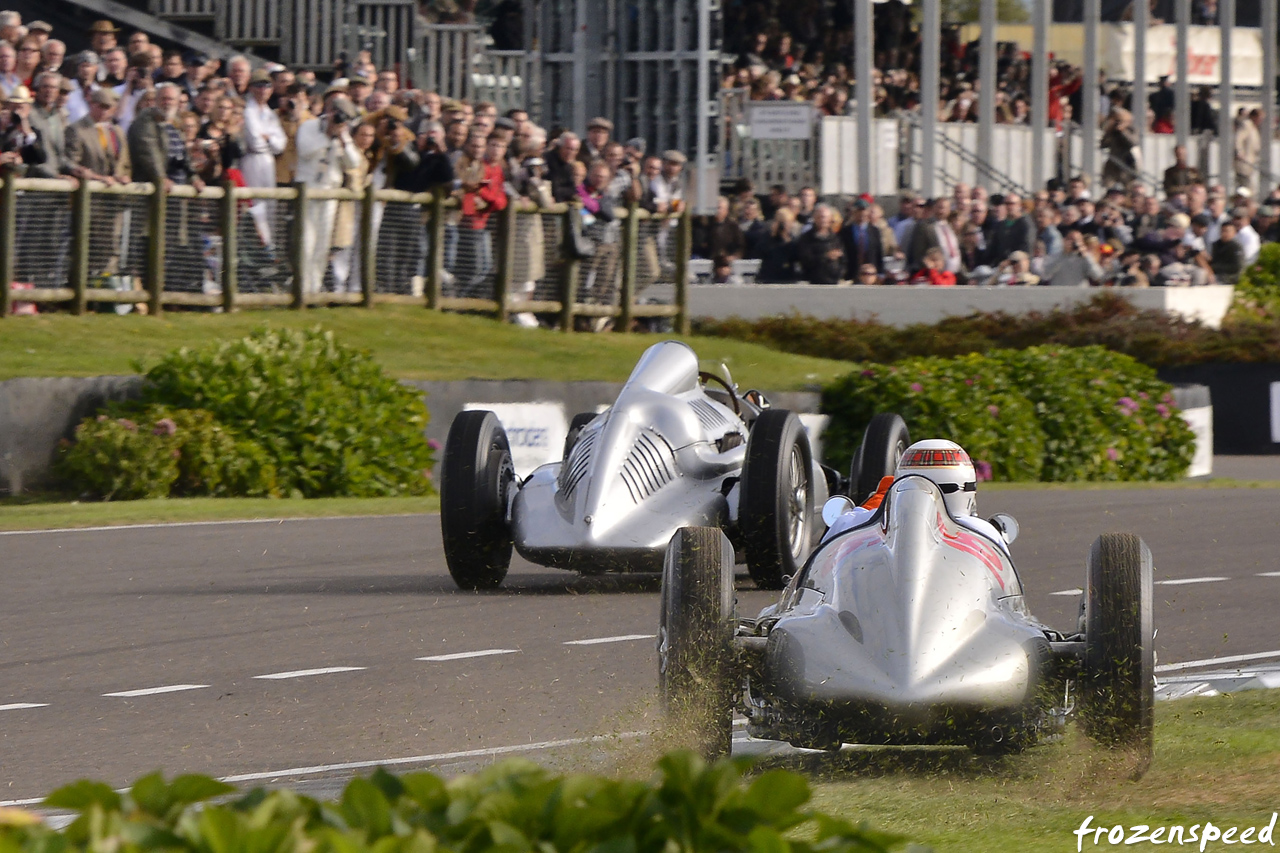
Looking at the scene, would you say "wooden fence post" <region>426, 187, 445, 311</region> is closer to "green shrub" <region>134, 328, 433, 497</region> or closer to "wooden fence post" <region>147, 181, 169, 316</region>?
"wooden fence post" <region>147, 181, 169, 316</region>

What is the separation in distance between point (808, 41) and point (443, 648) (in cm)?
2552

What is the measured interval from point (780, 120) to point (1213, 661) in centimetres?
1938

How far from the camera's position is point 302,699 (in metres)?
8.05

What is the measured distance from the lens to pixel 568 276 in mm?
21672

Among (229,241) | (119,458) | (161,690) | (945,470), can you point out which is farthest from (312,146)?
(945,470)

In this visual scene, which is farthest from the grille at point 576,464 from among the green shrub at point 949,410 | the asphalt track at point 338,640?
the green shrub at point 949,410

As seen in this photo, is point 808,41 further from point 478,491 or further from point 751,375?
point 478,491

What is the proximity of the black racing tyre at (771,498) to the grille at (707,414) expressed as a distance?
21.2 inches

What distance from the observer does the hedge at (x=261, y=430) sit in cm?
1546

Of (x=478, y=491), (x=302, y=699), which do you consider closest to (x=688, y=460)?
(x=478, y=491)

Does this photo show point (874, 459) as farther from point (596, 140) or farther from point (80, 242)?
point (596, 140)

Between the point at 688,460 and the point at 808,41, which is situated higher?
the point at 808,41

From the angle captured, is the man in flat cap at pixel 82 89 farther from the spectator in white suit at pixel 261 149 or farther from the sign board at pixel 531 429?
the sign board at pixel 531 429

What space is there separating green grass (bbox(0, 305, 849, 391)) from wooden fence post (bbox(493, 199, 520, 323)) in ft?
1.06
